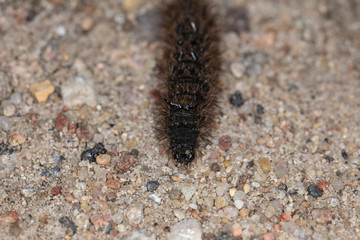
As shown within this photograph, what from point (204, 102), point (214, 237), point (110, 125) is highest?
point (204, 102)

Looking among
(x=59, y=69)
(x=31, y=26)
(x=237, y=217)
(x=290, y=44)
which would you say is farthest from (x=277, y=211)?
(x=31, y=26)

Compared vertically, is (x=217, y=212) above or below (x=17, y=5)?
below

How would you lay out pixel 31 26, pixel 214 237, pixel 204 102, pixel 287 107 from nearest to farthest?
pixel 214 237
pixel 204 102
pixel 287 107
pixel 31 26

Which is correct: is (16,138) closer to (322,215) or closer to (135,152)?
(135,152)

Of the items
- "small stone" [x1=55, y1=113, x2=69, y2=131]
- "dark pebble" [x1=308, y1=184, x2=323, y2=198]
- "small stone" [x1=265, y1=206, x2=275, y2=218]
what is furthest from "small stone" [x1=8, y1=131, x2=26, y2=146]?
"dark pebble" [x1=308, y1=184, x2=323, y2=198]

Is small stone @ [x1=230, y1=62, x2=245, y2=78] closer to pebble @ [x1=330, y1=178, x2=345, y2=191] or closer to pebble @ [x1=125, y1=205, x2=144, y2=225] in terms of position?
pebble @ [x1=330, y1=178, x2=345, y2=191]

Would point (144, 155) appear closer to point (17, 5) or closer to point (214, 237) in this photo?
point (214, 237)
